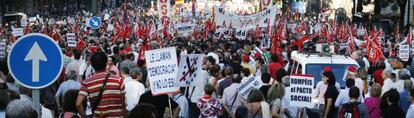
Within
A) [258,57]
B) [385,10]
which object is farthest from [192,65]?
[385,10]

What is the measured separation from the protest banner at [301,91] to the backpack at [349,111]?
46 centimetres

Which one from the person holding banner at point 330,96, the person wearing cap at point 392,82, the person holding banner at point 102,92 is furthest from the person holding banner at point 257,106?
the person wearing cap at point 392,82

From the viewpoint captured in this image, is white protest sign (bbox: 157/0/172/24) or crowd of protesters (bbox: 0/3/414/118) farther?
white protest sign (bbox: 157/0/172/24)

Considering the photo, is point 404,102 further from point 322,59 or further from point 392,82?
point 322,59

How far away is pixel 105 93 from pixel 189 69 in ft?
10.7

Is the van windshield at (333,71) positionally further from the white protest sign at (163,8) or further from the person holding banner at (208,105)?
the white protest sign at (163,8)

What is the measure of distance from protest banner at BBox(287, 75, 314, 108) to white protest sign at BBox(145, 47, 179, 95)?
4.96 feet

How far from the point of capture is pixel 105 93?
831cm

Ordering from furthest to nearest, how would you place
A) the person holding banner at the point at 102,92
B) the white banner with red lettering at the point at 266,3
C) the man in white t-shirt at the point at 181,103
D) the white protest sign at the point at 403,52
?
the white banner with red lettering at the point at 266,3
the white protest sign at the point at 403,52
the man in white t-shirt at the point at 181,103
the person holding banner at the point at 102,92

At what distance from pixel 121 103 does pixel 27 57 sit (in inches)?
48.7

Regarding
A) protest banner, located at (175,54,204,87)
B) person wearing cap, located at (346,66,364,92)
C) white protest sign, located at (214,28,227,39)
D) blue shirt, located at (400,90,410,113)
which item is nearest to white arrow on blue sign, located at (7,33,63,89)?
protest banner, located at (175,54,204,87)

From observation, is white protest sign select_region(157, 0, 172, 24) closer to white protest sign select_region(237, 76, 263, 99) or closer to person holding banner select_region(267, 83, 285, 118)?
white protest sign select_region(237, 76, 263, 99)

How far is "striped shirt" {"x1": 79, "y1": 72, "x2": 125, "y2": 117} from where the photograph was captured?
27.1ft

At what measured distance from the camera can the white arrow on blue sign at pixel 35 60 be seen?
24.6ft
